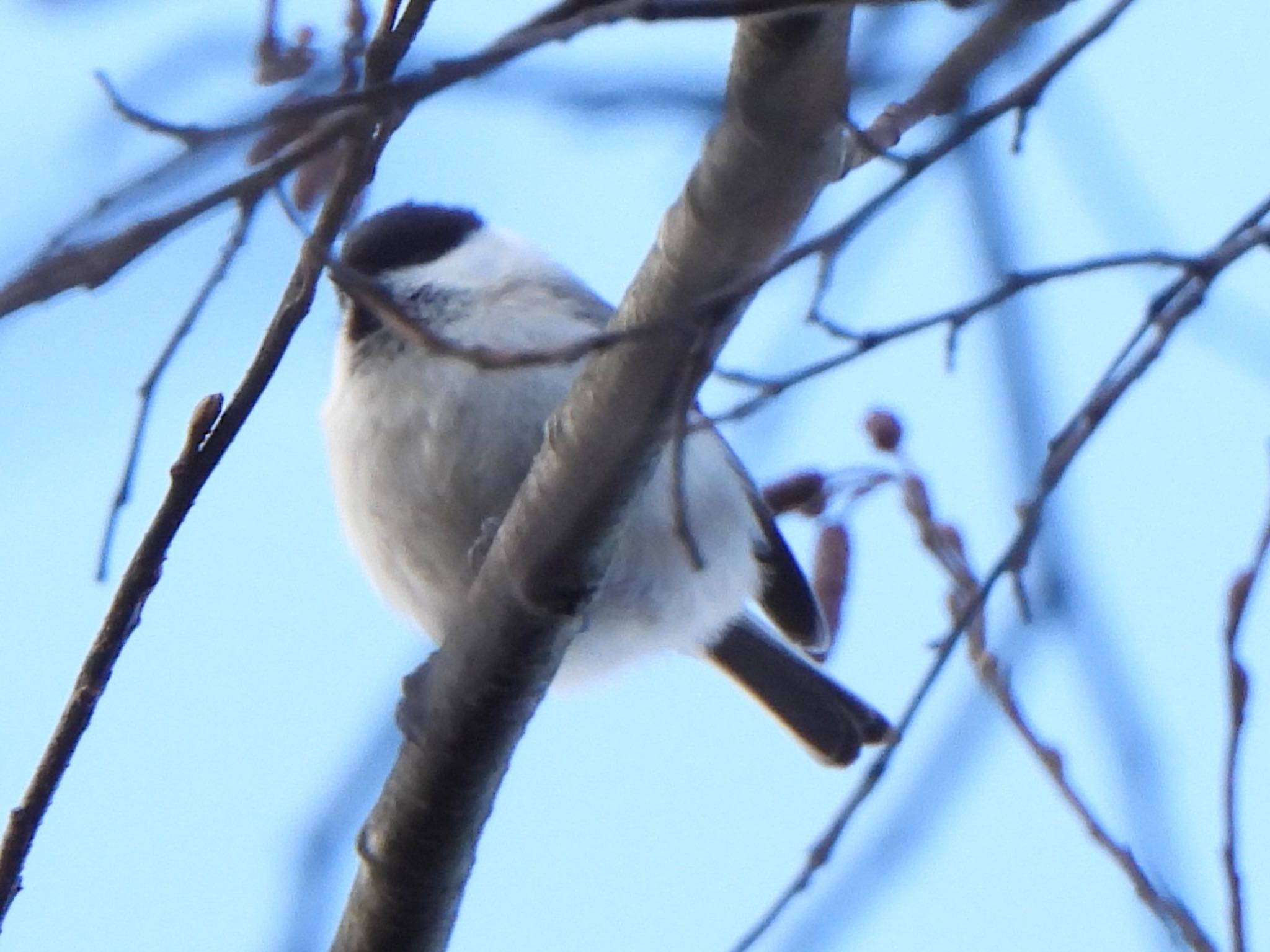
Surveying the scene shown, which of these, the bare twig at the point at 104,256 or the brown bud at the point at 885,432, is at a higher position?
the brown bud at the point at 885,432

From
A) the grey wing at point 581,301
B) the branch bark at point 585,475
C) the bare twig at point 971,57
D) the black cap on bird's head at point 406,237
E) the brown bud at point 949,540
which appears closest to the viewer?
the bare twig at point 971,57

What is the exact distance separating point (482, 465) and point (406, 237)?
97 centimetres

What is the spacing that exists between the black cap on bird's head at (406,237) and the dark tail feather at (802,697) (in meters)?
1.11

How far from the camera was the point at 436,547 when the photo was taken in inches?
123

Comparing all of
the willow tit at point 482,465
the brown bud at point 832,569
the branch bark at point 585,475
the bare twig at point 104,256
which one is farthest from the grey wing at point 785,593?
the bare twig at point 104,256

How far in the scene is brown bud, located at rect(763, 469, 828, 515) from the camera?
259 centimetres

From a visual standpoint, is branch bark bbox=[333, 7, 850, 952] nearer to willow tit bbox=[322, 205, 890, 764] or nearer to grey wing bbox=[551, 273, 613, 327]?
willow tit bbox=[322, 205, 890, 764]

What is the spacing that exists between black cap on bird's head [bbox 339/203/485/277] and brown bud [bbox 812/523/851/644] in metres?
1.34

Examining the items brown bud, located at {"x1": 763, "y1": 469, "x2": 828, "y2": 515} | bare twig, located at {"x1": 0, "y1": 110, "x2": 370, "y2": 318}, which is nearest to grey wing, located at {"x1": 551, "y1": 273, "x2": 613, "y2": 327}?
brown bud, located at {"x1": 763, "y1": 469, "x2": 828, "y2": 515}

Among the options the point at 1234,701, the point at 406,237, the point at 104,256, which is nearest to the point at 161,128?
the point at 104,256

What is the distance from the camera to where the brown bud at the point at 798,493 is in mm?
2586

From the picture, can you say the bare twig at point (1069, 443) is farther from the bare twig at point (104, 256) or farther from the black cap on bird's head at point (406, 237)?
the black cap on bird's head at point (406, 237)

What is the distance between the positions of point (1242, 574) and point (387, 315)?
0.98 m

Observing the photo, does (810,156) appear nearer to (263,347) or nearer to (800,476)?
(263,347)
